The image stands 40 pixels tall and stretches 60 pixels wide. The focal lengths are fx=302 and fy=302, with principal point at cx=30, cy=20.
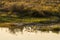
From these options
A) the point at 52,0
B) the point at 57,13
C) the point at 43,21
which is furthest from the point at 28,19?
the point at 52,0

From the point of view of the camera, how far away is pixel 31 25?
1368 inches

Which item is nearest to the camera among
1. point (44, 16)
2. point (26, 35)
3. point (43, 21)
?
point (26, 35)

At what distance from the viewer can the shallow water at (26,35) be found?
29.2 metres

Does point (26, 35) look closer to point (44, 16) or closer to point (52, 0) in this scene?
point (44, 16)

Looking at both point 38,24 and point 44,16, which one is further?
point 44,16

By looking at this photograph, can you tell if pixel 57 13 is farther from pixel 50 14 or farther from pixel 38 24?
pixel 38 24

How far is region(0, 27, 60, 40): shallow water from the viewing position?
2920 centimetres

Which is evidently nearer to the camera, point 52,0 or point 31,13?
point 31,13

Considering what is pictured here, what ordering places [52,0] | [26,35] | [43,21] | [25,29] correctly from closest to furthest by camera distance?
[26,35], [25,29], [43,21], [52,0]

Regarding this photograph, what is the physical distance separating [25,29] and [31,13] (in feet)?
20.6

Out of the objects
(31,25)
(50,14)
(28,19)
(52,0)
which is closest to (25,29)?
(31,25)

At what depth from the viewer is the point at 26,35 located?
99.9ft

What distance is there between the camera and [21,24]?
115ft

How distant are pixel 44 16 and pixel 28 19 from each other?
2563 millimetres
